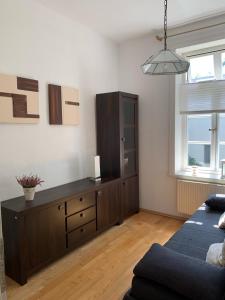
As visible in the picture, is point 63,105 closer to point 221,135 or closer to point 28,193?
point 28,193

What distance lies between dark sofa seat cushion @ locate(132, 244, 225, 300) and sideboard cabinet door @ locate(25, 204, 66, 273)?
1.16 meters

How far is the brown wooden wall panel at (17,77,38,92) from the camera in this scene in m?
2.49

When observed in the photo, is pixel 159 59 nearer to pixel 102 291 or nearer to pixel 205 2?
pixel 205 2

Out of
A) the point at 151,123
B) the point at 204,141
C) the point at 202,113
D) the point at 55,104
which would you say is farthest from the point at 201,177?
the point at 55,104

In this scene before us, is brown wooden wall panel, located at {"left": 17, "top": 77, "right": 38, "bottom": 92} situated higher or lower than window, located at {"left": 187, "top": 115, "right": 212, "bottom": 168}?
higher

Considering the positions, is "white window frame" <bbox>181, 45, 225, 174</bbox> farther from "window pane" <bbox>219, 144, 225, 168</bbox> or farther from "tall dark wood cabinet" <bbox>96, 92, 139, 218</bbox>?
"tall dark wood cabinet" <bbox>96, 92, 139, 218</bbox>

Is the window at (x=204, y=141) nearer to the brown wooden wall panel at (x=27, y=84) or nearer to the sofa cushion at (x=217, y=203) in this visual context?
the sofa cushion at (x=217, y=203)

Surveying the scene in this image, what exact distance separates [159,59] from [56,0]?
4.94ft

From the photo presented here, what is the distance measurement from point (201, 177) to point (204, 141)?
53cm

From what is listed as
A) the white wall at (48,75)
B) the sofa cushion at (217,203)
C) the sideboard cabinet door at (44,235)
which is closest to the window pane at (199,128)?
the sofa cushion at (217,203)

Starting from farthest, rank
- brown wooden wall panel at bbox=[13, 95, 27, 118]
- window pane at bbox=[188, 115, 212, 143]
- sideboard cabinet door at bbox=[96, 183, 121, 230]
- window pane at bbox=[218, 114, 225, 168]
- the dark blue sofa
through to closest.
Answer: window pane at bbox=[188, 115, 212, 143] < window pane at bbox=[218, 114, 225, 168] < sideboard cabinet door at bbox=[96, 183, 121, 230] < brown wooden wall panel at bbox=[13, 95, 27, 118] < the dark blue sofa

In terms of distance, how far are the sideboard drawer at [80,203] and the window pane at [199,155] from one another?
1634 mm

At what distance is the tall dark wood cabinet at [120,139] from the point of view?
332 centimetres

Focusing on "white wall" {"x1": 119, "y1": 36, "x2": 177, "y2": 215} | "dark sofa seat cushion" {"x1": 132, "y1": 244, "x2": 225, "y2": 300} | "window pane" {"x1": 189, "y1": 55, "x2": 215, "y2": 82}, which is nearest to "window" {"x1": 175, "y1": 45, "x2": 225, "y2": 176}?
"window pane" {"x1": 189, "y1": 55, "x2": 215, "y2": 82}
